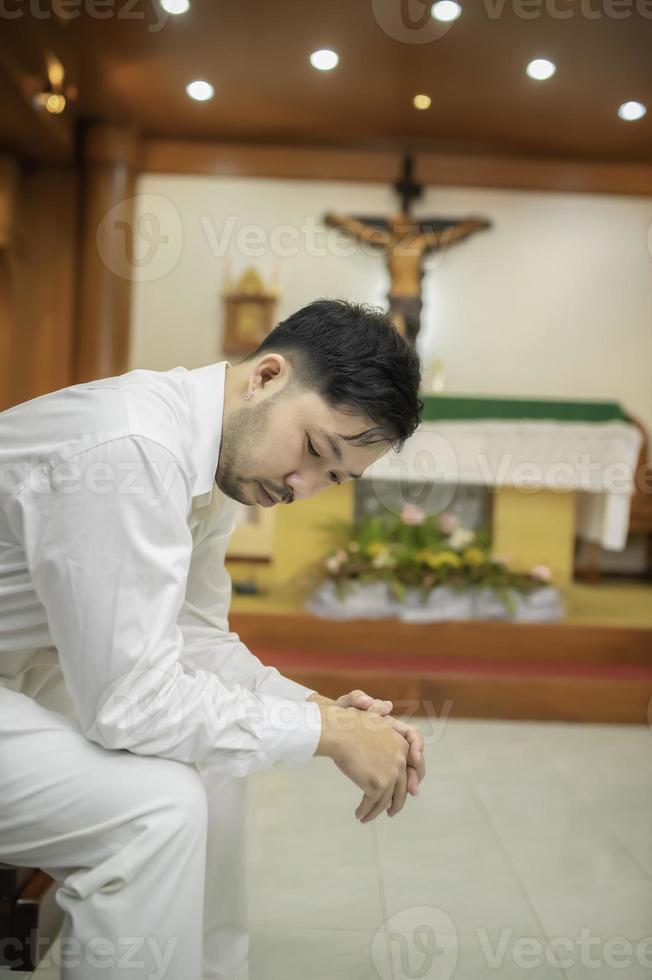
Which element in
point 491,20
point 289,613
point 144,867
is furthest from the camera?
point 491,20

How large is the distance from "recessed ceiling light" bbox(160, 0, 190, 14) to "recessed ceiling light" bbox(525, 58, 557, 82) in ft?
5.82

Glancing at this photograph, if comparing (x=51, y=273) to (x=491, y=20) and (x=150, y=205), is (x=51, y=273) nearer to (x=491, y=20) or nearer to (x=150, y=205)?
(x=150, y=205)

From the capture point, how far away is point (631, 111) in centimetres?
525

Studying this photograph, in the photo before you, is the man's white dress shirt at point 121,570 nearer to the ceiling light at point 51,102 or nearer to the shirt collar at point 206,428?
the shirt collar at point 206,428

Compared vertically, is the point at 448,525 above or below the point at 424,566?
above

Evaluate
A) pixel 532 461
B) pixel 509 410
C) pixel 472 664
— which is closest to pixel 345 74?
pixel 509 410

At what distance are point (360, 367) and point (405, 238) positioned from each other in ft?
16.2

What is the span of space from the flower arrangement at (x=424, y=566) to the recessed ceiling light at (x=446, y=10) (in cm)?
228

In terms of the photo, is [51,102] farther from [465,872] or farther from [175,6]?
[465,872]

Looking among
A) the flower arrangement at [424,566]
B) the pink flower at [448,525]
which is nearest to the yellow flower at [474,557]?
the flower arrangement at [424,566]

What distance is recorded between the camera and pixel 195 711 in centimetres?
111

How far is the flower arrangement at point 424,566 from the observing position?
3699 mm

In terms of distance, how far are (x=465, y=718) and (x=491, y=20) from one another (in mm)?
3226

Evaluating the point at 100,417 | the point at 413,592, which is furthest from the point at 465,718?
the point at 100,417
